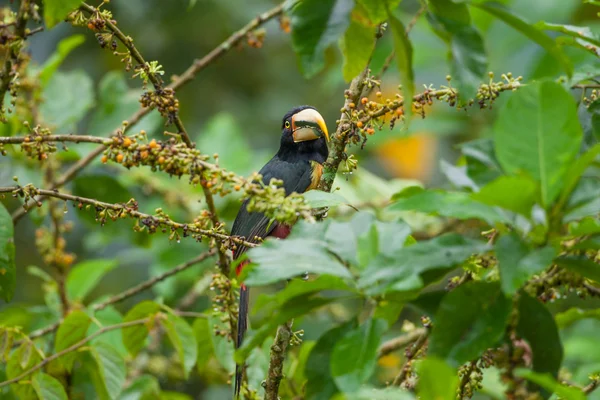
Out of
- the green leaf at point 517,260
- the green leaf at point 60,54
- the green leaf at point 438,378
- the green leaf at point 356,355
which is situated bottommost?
the green leaf at point 438,378

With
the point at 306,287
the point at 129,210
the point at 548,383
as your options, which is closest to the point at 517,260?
the point at 548,383

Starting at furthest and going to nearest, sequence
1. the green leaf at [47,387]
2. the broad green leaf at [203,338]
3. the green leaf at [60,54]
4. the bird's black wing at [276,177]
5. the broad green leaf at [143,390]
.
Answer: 1. the bird's black wing at [276,177]
2. the green leaf at [60,54]
3. the broad green leaf at [143,390]
4. the broad green leaf at [203,338]
5. the green leaf at [47,387]

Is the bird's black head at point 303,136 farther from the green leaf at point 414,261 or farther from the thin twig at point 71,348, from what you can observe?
the green leaf at point 414,261

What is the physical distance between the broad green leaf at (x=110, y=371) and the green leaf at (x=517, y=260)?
4.39ft

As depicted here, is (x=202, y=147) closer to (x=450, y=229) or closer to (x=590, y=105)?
(x=450, y=229)

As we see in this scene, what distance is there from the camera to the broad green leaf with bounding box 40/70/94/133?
318 cm

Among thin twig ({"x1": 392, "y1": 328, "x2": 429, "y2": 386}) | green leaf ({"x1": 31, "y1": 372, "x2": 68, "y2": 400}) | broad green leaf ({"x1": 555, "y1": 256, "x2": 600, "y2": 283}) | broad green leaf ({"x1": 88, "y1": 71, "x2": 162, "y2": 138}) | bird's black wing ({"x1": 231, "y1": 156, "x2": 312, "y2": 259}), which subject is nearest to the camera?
broad green leaf ({"x1": 555, "y1": 256, "x2": 600, "y2": 283})

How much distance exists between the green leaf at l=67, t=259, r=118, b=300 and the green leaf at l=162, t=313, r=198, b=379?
43.9 inches

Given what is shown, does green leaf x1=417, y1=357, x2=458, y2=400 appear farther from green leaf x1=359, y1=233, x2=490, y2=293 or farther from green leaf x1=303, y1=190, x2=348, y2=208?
green leaf x1=303, y1=190, x2=348, y2=208

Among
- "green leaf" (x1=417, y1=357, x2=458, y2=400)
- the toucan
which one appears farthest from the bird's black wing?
"green leaf" (x1=417, y1=357, x2=458, y2=400)

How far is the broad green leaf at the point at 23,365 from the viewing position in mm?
2051

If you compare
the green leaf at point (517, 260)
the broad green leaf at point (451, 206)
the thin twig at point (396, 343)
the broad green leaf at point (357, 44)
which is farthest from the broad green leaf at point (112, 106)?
the green leaf at point (517, 260)

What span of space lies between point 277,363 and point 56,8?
0.92 meters

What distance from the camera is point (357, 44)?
160 cm
